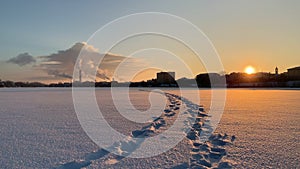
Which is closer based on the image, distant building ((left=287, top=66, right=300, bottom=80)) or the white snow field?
the white snow field

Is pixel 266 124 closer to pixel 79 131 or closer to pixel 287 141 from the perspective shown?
pixel 287 141

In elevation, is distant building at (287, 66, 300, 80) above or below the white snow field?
above

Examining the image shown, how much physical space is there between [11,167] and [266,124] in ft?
10.5

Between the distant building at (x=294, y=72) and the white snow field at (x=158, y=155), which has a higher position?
the distant building at (x=294, y=72)

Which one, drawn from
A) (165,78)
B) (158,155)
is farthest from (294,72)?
(158,155)

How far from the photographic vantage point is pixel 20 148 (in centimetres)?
223

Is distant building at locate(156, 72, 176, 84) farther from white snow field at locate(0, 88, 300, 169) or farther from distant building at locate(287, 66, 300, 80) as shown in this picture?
white snow field at locate(0, 88, 300, 169)

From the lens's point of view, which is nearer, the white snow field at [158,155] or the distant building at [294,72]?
the white snow field at [158,155]

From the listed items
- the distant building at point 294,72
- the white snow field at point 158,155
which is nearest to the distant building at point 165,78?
the distant building at point 294,72

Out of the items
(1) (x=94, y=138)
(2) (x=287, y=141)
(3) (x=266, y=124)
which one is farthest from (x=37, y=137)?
(3) (x=266, y=124)

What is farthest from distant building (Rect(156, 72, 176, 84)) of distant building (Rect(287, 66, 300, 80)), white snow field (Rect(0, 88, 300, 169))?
white snow field (Rect(0, 88, 300, 169))

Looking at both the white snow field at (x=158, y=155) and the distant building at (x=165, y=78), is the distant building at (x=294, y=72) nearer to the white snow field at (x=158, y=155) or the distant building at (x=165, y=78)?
the distant building at (x=165, y=78)

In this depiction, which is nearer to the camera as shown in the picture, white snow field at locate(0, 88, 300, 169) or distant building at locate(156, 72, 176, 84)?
white snow field at locate(0, 88, 300, 169)

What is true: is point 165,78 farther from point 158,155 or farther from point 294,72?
point 158,155
